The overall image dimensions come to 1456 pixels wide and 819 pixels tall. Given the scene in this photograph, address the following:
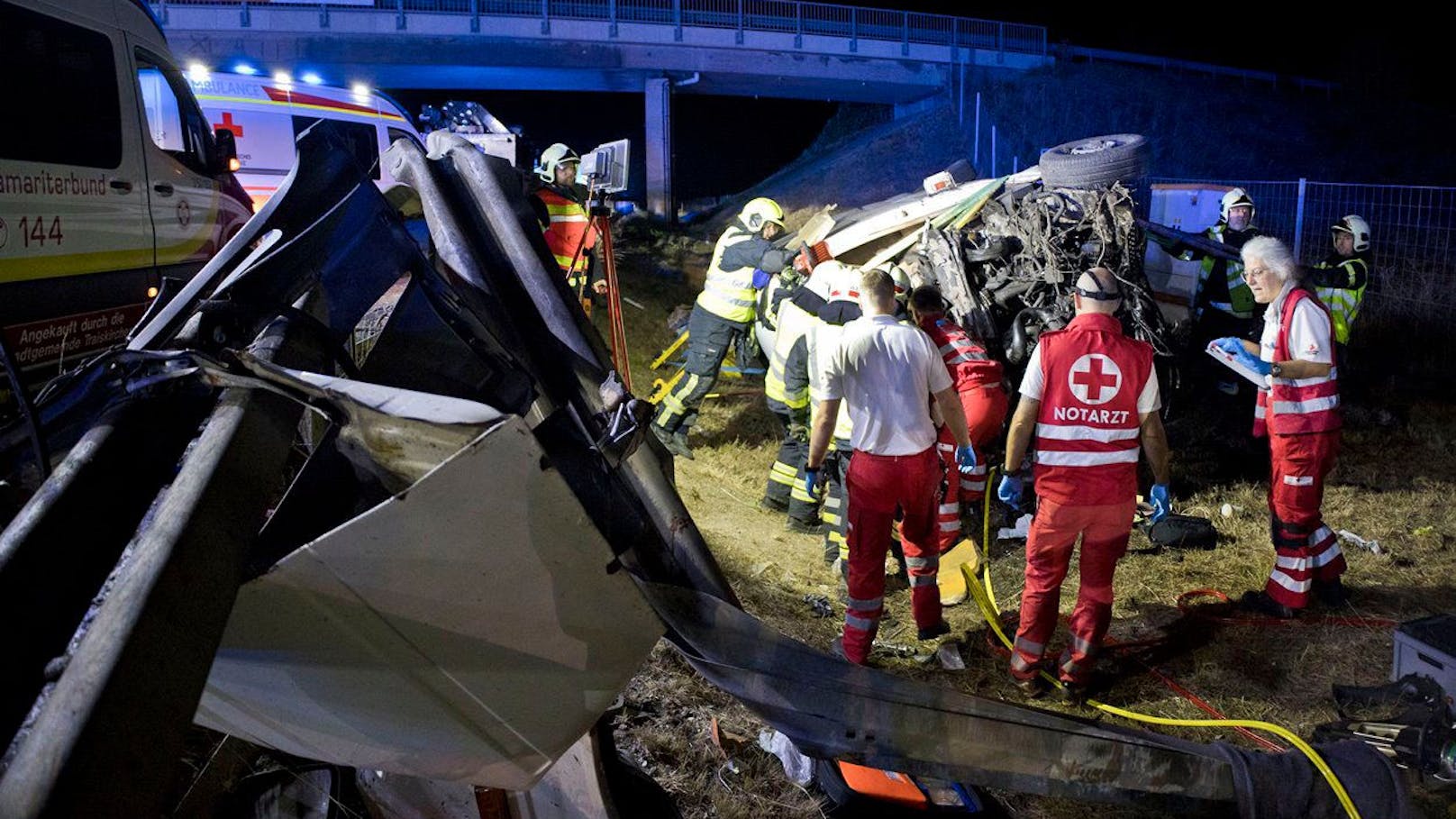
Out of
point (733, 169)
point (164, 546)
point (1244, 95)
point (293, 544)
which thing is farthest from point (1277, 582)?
point (1244, 95)

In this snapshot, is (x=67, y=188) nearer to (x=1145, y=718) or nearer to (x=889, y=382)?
(x=889, y=382)

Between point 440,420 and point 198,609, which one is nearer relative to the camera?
point 198,609

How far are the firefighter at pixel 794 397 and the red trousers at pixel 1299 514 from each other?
266 centimetres

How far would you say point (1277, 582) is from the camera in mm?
5215

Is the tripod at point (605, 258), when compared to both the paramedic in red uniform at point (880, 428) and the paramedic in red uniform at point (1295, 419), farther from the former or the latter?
the paramedic in red uniform at point (1295, 419)

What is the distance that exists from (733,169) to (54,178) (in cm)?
2607

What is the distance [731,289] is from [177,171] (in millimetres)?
3756

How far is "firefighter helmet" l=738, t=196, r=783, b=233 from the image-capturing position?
746cm

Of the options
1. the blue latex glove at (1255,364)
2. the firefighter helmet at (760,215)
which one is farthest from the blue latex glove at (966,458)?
the firefighter helmet at (760,215)

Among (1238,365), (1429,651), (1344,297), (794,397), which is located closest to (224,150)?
(794,397)

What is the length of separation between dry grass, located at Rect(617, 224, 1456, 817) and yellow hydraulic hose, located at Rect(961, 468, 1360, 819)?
128 mm

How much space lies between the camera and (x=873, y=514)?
4.55 m

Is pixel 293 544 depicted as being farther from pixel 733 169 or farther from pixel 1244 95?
pixel 1244 95

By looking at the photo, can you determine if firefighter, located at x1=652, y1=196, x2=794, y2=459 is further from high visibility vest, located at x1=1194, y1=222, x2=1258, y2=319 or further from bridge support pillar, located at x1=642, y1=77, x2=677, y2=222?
bridge support pillar, located at x1=642, y1=77, x2=677, y2=222
